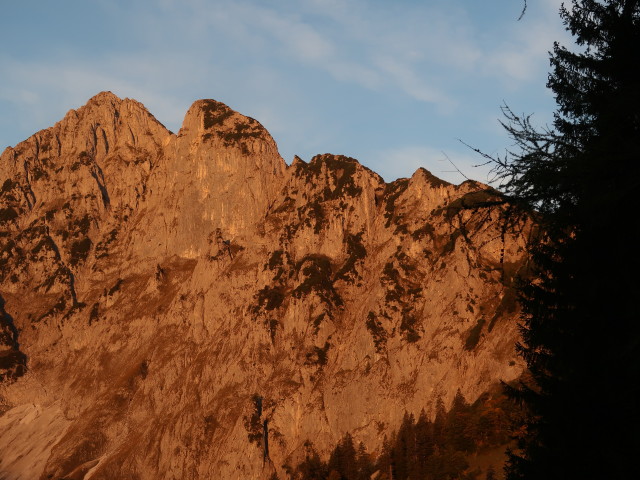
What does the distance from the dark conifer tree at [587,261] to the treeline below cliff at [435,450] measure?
43.2 m

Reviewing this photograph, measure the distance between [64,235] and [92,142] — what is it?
2386cm

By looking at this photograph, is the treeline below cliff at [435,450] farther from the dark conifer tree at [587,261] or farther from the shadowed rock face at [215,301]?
the dark conifer tree at [587,261]

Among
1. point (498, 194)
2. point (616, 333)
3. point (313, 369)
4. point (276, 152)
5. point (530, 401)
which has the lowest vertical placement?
point (530, 401)

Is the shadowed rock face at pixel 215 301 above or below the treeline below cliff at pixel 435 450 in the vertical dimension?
above

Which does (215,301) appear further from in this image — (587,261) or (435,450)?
(587,261)

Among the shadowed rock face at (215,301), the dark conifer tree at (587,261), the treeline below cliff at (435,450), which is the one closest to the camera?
the dark conifer tree at (587,261)

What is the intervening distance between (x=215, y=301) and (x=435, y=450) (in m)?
58.8

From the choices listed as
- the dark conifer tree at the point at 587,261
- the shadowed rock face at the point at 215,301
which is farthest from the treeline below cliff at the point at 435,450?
the dark conifer tree at the point at 587,261

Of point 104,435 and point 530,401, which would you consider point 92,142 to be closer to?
point 104,435

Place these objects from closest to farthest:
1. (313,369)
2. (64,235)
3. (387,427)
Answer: (387,427)
(313,369)
(64,235)

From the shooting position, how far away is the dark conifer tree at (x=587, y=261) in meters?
10.0

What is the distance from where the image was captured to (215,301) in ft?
421

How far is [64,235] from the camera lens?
15725 cm

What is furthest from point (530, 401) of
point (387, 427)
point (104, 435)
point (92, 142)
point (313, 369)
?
point (92, 142)
